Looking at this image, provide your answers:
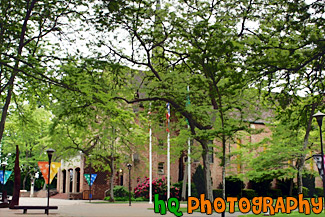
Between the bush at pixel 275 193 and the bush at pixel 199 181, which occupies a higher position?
the bush at pixel 199 181

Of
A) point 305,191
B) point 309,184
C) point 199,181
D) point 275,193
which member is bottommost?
point 275,193

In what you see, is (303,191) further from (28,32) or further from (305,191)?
(28,32)

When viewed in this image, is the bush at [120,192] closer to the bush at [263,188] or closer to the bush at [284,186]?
the bush at [263,188]

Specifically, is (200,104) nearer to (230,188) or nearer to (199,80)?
(199,80)

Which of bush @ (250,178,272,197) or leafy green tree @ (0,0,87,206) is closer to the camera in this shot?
leafy green tree @ (0,0,87,206)

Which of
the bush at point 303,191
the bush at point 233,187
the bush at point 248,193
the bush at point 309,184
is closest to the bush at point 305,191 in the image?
the bush at point 303,191

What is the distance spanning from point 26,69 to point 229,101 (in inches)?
389

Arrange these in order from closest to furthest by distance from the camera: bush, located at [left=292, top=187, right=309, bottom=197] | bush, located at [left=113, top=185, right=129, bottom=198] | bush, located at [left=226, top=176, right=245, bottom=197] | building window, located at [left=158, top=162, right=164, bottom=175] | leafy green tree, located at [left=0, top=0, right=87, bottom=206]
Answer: leafy green tree, located at [left=0, top=0, right=87, bottom=206], bush, located at [left=226, top=176, right=245, bottom=197], bush, located at [left=113, top=185, right=129, bottom=198], bush, located at [left=292, top=187, right=309, bottom=197], building window, located at [left=158, top=162, right=164, bottom=175]

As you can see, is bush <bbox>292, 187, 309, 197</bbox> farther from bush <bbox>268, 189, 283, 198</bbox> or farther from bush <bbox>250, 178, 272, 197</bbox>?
bush <bbox>250, 178, 272, 197</bbox>

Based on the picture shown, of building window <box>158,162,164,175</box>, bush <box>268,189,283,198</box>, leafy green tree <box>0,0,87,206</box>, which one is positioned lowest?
bush <box>268,189,283,198</box>

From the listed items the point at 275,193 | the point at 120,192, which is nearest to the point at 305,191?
the point at 275,193

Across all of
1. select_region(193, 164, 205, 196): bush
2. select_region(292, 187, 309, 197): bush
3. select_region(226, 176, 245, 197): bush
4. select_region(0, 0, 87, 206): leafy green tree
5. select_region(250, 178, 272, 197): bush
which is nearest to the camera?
select_region(0, 0, 87, 206): leafy green tree

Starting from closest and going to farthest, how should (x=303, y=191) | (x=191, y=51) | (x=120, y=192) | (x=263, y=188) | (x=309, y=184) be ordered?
(x=191, y=51) < (x=120, y=192) < (x=263, y=188) < (x=303, y=191) < (x=309, y=184)

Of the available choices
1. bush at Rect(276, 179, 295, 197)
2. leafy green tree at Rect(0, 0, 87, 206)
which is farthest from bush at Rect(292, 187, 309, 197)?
leafy green tree at Rect(0, 0, 87, 206)
